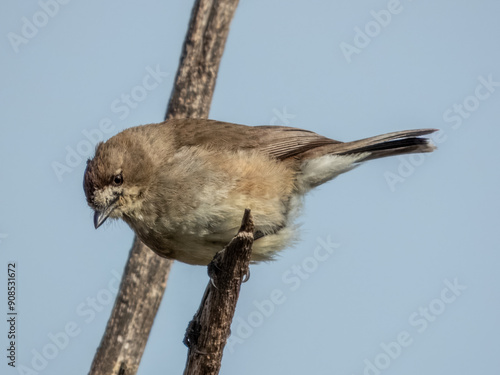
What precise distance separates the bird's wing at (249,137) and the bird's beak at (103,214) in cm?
90

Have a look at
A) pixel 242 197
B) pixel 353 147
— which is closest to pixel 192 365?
pixel 242 197

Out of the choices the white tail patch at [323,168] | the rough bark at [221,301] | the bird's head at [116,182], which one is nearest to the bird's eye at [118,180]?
the bird's head at [116,182]

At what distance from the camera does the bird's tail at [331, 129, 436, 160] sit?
6938mm

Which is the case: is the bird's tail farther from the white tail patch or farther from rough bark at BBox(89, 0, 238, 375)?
rough bark at BBox(89, 0, 238, 375)

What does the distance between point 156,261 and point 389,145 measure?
272 centimetres

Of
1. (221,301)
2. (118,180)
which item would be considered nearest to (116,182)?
(118,180)

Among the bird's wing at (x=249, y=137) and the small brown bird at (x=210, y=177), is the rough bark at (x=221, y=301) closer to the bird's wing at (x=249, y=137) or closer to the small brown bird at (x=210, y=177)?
the small brown bird at (x=210, y=177)

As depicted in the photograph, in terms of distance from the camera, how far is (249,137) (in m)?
7.02

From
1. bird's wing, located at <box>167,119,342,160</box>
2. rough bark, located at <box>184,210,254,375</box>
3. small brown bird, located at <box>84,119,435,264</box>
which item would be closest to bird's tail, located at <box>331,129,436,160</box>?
small brown bird, located at <box>84,119,435,264</box>

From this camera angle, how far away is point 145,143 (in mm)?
6703

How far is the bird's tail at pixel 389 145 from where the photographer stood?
6938 millimetres

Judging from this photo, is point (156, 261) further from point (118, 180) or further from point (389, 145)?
point (389, 145)

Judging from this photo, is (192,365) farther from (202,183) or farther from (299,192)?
(299,192)

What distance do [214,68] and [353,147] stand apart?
1.97m
